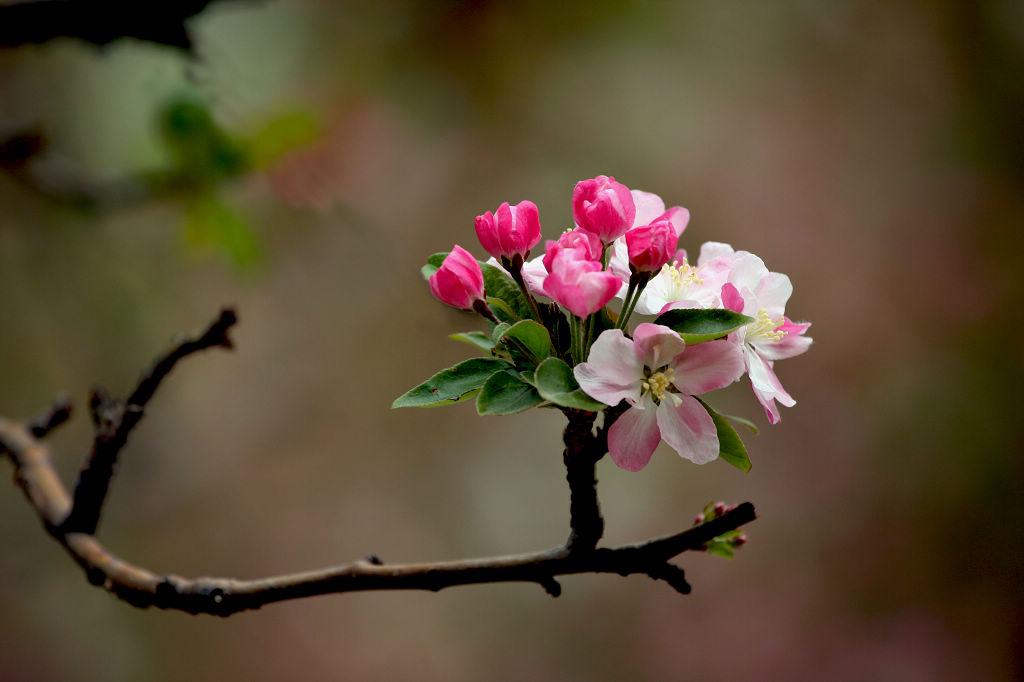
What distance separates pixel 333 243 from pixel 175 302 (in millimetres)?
473

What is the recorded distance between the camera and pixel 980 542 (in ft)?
6.17

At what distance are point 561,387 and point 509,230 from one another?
11 centimetres

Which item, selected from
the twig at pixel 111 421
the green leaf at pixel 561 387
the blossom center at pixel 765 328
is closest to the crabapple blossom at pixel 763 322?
the blossom center at pixel 765 328

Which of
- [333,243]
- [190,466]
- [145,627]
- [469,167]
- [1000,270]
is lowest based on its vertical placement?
[145,627]

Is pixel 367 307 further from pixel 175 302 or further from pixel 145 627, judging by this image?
pixel 145 627

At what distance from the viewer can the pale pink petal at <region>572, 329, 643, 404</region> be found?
0.40 m

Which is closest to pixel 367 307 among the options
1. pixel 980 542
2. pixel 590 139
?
pixel 590 139

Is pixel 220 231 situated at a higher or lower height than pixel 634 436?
lower

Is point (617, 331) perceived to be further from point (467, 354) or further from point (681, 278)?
point (467, 354)

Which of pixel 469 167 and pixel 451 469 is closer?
pixel 451 469

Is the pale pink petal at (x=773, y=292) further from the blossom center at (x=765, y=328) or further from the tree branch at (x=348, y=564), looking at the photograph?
the tree branch at (x=348, y=564)

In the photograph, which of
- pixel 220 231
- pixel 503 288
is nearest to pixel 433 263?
pixel 503 288

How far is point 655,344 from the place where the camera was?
41cm

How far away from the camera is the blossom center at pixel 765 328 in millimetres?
459
